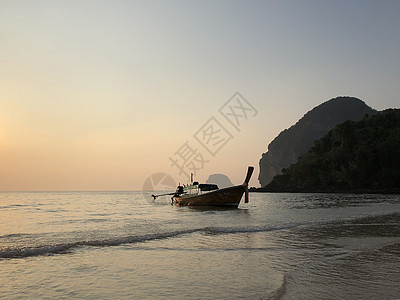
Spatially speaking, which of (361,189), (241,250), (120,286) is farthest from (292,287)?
(361,189)

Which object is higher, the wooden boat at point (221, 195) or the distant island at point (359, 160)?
the distant island at point (359, 160)

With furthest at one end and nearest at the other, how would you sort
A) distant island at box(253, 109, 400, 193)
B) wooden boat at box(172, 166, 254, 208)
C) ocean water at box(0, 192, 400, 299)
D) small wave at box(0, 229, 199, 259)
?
distant island at box(253, 109, 400, 193), wooden boat at box(172, 166, 254, 208), small wave at box(0, 229, 199, 259), ocean water at box(0, 192, 400, 299)

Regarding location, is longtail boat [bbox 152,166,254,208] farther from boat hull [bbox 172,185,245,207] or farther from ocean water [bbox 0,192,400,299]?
ocean water [bbox 0,192,400,299]

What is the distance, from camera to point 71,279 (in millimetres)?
7367

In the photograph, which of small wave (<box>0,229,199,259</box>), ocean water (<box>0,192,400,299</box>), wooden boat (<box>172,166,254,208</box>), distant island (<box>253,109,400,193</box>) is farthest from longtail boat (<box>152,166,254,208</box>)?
distant island (<box>253,109,400,193</box>)

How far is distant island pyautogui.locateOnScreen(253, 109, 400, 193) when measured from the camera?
343 feet

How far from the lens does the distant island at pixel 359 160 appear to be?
105m

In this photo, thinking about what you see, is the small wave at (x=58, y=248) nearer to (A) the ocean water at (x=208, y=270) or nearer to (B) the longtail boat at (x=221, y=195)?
(A) the ocean water at (x=208, y=270)

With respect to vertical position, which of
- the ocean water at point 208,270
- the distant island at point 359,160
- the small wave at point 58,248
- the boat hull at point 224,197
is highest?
the distant island at point 359,160

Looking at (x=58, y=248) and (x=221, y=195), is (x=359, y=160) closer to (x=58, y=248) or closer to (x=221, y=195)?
(x=221, y=195)

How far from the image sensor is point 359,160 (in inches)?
4377

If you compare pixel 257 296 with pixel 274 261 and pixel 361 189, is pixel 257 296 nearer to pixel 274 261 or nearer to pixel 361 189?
pixel 274 261

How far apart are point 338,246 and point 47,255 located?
9.70 meters

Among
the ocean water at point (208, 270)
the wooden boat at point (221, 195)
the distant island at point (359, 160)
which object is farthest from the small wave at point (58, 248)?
the distant island at point (359, 160)
